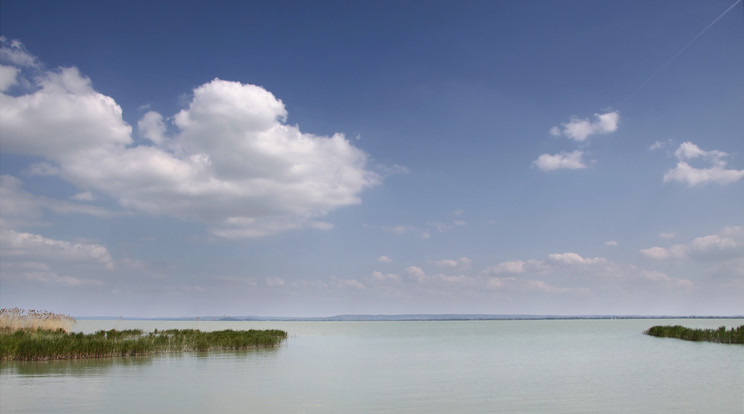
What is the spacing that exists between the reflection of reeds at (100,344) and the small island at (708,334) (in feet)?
155

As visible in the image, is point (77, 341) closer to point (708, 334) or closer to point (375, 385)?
point (375, 385)

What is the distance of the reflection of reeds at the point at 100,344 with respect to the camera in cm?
3152

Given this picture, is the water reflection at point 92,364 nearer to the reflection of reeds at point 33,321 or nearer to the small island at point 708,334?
the reflection of reeds at point 33,321

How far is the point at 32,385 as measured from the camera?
22.5m

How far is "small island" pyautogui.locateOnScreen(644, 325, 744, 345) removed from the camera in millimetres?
51359

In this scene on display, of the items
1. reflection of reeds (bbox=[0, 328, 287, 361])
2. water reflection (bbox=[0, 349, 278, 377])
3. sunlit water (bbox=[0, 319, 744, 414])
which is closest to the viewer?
sunlit water (bbox=[0, 319, 744, 414])

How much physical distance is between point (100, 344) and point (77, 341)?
1426mm

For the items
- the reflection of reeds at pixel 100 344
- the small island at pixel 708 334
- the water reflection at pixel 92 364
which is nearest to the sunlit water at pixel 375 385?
the water reflection at pixel 92 364

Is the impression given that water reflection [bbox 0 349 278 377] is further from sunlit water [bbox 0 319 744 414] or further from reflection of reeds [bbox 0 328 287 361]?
reflection of reeds [bbox 0 328 287 361]

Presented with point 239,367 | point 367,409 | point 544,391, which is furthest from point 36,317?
point 544,391

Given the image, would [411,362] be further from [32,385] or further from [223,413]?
[32,385]


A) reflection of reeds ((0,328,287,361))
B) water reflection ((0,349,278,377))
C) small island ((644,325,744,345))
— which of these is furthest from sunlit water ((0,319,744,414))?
small island ((644,325,744,345))

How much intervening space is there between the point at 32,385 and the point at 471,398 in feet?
64.5

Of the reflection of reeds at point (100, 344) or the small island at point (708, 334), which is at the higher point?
the reflection of reeds at point (100, 344)
